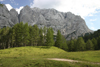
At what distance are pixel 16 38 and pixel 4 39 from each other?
12249 millimetres

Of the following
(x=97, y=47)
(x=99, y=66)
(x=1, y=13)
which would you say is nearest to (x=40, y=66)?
(x=99, y=66)

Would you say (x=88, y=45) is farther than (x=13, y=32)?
Yes

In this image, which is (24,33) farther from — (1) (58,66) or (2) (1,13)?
(2) (1,13)

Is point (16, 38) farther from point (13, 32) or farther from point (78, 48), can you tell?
point (78, 48)

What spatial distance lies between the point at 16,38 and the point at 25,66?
41850mm

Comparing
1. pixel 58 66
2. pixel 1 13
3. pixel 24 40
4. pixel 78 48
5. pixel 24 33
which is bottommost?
pixel 78 48

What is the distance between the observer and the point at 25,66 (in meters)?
13.8

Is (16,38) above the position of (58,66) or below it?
above

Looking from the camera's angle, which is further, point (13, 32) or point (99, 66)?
point (13, 32)

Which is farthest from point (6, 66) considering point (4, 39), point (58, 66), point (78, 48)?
point (78, 48)

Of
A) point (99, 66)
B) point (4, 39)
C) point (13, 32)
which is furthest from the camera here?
point (4, 39)

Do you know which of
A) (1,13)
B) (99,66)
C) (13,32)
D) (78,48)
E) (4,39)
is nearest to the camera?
(99,66)

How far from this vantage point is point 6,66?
1368 centimetres

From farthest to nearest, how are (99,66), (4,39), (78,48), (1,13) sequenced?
(1,13)
(78,48)
(4,39)
(99,66)
